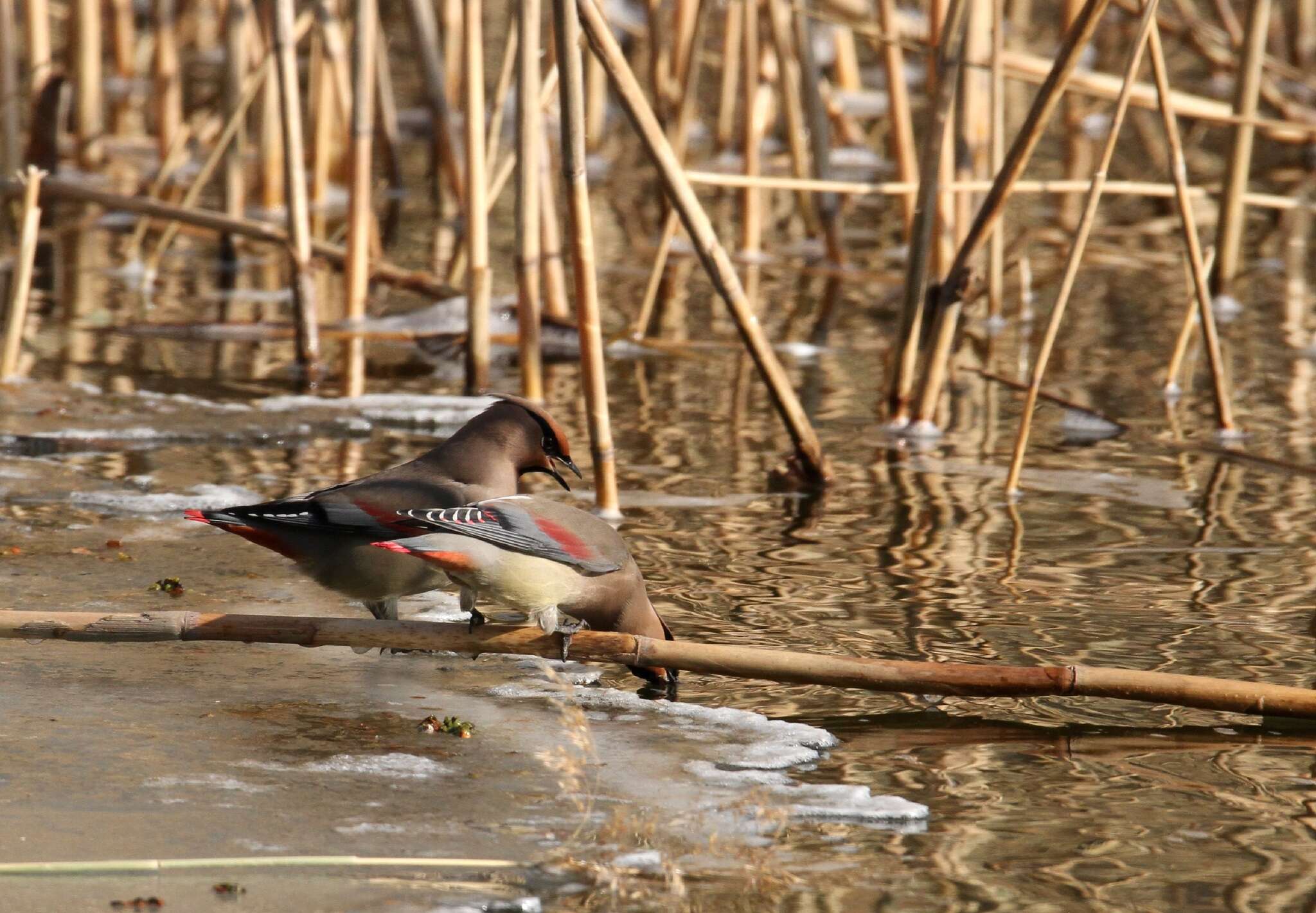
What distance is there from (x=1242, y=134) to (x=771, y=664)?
4.97 metres

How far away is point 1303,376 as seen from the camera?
6.75 meters

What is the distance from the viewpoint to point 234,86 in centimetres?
774

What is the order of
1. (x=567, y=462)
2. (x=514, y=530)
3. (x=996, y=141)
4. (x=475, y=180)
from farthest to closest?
(x=996, y=141)
(x=475, y=180)
(x=567, y=462)
(x=514, y=530)

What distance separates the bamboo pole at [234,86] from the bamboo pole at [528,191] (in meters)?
2.95

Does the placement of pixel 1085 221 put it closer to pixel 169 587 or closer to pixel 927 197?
pixel 927 197

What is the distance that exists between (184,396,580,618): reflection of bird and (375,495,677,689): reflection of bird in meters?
0.09

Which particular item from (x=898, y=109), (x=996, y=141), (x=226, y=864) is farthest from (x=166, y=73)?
(x=226, y=864)

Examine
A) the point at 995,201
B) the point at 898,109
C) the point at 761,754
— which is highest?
the point at 898,109

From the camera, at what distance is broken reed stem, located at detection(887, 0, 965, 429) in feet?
17.0

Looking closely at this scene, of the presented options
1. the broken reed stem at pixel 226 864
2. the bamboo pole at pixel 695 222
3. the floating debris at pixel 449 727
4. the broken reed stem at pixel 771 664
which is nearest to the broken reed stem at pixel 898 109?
the bamboo pole at pixel 695 222

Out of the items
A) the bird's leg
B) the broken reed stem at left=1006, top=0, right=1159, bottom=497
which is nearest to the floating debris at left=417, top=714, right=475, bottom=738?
the bird's leg

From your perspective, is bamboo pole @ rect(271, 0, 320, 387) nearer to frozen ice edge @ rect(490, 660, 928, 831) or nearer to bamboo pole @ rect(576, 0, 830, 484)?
bamboo pole @ rect(576, 0, 830, 484)

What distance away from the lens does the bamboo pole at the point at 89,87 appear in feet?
30.9

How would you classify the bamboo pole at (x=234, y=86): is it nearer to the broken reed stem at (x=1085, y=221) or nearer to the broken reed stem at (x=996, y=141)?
the broken reed stem at (x=996, y=141)
